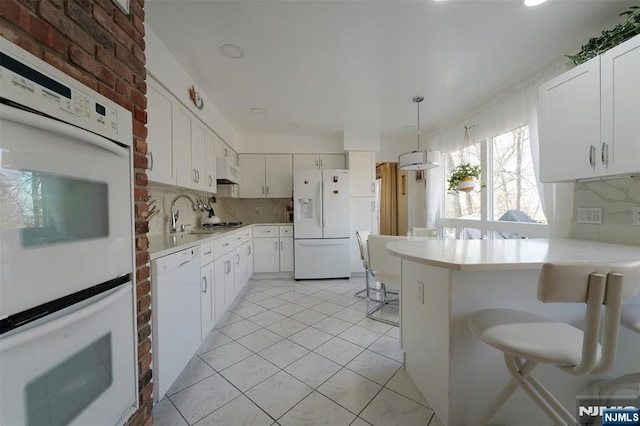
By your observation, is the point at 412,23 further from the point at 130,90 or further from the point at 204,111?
the point at 204,111

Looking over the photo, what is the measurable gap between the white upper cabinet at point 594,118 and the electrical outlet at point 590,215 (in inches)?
15.6

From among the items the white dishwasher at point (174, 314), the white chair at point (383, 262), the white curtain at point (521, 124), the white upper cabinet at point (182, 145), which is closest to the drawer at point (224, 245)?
the white dishwasher at point (174, 314)

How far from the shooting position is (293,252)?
3951 mm

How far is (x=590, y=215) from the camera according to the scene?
1.79 meters

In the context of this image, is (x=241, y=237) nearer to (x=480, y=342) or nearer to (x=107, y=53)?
(x=107, y=53)

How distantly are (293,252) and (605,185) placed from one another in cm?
350

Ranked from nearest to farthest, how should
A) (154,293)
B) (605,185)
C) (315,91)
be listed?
(154,293)
(605,185)
(315,91)

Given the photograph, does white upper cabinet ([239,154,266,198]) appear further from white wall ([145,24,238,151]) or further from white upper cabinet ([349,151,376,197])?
white upper cabinet ([349,151,376,197])

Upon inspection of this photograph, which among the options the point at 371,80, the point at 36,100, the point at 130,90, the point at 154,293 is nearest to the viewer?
the point at 36,100

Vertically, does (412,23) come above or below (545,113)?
above

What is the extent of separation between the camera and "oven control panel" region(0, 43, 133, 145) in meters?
0.59

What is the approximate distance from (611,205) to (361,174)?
2847 millimetres

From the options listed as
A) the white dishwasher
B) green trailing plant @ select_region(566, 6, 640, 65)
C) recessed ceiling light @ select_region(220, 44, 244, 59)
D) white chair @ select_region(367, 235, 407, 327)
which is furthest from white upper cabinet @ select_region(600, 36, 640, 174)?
the white dishwasher

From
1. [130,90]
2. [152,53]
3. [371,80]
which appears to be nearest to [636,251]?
[371,80]
